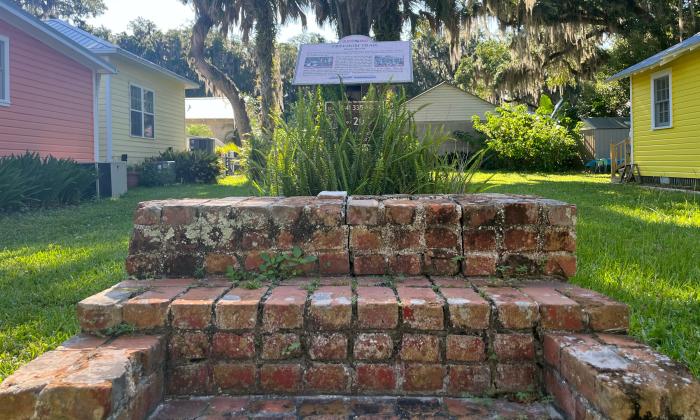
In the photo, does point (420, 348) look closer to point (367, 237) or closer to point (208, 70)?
point (367, 237)

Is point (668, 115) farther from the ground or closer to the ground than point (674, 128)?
farther from the ground

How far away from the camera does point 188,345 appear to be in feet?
5.65

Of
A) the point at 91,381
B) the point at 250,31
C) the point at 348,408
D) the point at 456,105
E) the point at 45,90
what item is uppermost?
the point at 250,31

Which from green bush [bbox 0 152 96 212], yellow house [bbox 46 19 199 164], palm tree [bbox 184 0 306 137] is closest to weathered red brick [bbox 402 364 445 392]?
green bush [bbox 0 152 96 212]

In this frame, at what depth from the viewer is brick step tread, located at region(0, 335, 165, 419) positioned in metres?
1.30

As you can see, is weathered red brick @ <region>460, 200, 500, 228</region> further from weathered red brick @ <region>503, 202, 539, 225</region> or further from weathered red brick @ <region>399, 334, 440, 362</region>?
weathered red brick @ <region>399, 334, 440, 362</region>

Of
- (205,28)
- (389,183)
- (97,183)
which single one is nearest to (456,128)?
(205,28)

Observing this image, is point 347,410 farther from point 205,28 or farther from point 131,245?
point 205,28

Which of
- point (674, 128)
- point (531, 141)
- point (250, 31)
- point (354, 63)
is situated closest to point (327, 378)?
point (354, 63)

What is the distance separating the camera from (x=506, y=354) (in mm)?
1699

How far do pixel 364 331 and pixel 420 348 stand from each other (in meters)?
0.19

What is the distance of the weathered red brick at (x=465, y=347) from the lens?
169 cm

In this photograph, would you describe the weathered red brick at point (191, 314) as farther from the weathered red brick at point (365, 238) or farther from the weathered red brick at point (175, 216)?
the weathered red brick at point (365, 238)

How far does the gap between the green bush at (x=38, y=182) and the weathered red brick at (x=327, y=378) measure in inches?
319
